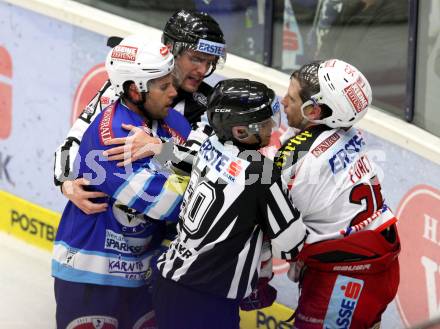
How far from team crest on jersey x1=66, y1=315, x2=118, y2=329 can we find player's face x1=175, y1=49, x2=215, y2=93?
2.68 ft

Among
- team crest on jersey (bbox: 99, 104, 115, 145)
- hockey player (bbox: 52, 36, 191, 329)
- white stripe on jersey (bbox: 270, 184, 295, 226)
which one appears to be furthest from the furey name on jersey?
team crest on jersey (bbox: 99, 104, 115, 145)

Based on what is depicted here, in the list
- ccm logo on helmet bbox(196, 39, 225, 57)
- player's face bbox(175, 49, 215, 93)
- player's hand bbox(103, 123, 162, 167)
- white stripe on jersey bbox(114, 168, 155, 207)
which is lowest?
white stripe on jersey bbox(114, 168, 155, 207)

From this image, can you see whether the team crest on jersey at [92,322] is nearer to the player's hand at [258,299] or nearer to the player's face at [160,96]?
the player's hand at [258,299]

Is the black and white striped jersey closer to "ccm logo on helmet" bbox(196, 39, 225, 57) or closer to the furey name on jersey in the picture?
the furey name on jersey

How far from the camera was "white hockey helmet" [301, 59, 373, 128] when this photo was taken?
2922mm

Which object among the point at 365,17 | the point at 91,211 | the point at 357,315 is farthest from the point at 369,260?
the point at 365,17

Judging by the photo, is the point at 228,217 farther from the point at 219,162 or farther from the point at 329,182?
the point at 329,182

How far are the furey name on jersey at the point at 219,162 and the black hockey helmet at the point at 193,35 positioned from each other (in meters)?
0.55

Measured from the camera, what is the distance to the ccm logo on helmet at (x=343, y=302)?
3055 millimetres

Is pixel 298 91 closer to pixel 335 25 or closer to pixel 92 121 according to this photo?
pixel 92 121

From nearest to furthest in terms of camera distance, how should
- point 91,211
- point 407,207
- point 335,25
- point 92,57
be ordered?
point 91,211 < point 407,207 < point 335,25 < point 92,57

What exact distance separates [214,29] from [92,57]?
4.61ft

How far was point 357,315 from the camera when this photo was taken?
3.10 meters

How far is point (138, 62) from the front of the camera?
3.07 metres
